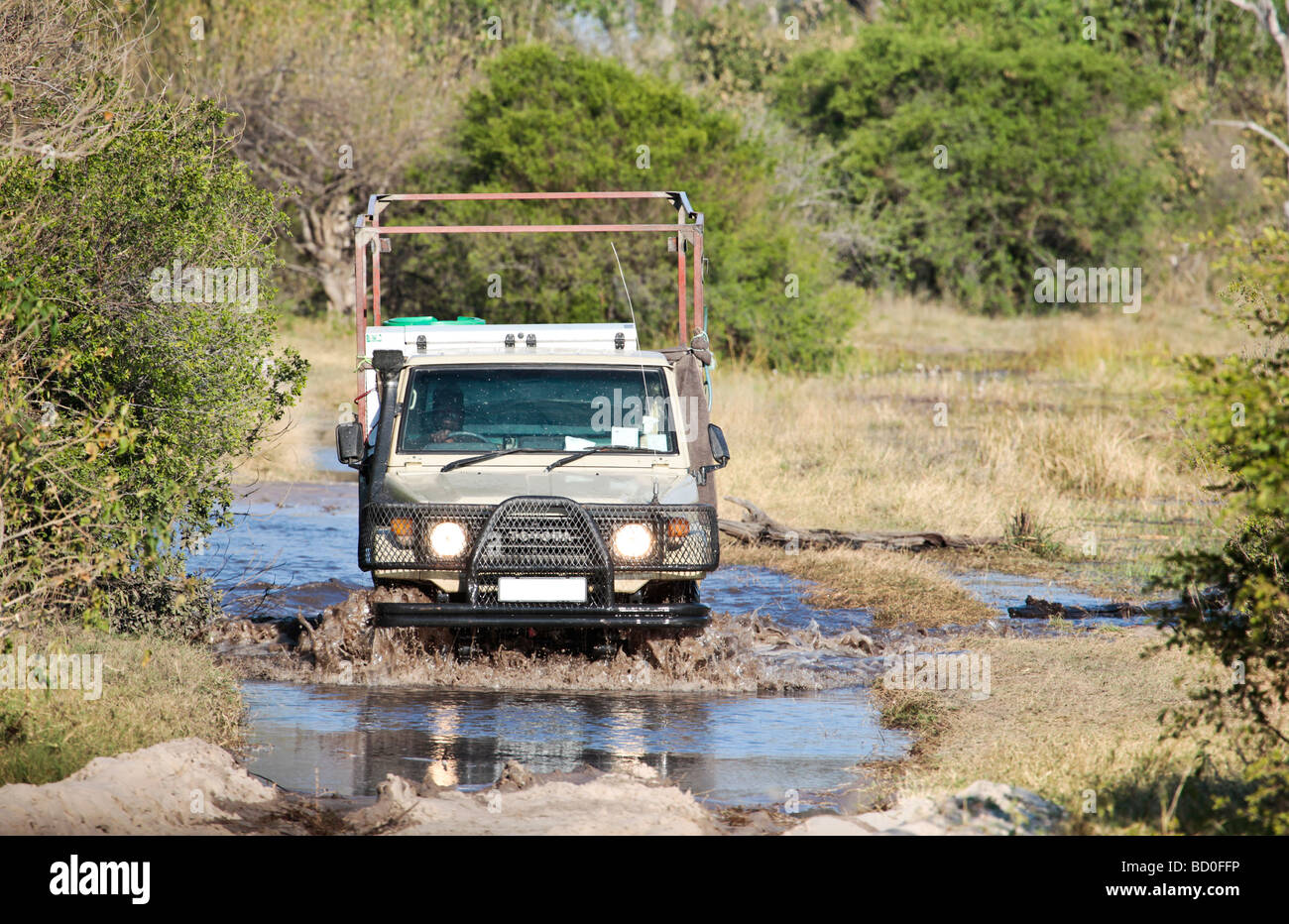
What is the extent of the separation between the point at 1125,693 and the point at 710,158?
63.5 ft

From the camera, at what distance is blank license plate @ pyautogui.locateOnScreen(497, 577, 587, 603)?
8.23 meters

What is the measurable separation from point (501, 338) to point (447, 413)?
144 centimetres

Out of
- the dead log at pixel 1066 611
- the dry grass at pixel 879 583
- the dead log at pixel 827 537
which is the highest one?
the dead log at pixel 827 537

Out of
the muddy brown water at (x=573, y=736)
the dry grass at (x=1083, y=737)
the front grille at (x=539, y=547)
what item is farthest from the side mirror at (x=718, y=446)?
the dry grass at (x=1083, y=737)

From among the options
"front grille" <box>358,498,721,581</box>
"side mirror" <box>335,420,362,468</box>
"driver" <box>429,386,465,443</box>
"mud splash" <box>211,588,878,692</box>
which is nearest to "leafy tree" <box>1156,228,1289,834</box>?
"front grille" <box>358,498,721,581</box>

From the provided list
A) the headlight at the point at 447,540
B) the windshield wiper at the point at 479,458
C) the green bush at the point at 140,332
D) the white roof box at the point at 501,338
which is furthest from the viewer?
the white roof box at the point at 501,338

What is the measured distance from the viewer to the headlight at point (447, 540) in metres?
8.40

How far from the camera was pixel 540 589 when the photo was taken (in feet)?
27.1

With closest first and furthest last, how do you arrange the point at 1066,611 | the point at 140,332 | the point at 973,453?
1. the point at 140,332
2. the point at 1066,611
3. the point at 973,453

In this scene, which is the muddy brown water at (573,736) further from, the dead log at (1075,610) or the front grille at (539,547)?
the dead log at (1075,610)

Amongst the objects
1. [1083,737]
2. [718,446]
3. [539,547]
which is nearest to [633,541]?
[539,547]

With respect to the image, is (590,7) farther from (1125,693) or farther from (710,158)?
(1125,693)

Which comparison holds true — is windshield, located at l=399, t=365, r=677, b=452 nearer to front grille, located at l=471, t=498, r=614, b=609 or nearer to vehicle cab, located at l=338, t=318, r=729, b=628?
vehicle cab, located at l=338, t=318, r=729, b=628

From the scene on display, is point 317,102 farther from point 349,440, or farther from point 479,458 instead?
point 479,458
